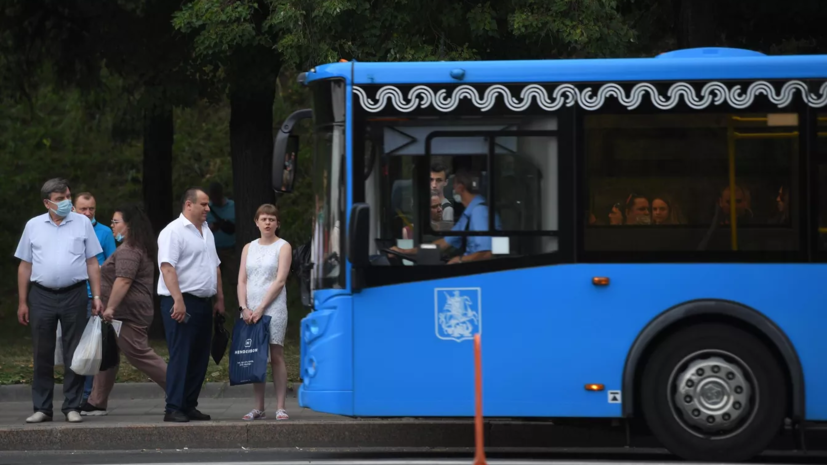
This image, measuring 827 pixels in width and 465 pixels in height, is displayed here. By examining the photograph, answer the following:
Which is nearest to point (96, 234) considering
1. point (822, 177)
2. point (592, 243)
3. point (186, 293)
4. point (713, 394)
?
point (186, 293)

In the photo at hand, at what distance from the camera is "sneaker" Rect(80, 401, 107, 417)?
36.4 feet

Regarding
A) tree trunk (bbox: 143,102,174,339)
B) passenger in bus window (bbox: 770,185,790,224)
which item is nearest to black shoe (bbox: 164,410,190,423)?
passenger in bus window (bbox: 770,185,790,224)

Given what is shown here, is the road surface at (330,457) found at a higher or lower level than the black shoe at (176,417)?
lower

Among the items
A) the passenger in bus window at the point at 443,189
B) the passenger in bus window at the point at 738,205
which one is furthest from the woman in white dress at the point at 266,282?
the passenger in bus window at the point at 738,205

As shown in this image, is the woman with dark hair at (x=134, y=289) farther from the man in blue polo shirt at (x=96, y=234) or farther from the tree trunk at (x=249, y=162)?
the tree trunk at (x=249, y=162)

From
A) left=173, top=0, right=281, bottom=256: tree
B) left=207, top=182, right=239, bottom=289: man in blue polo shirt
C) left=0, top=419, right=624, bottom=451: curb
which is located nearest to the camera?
left=0, top=419, right=624, bottom=451: curb

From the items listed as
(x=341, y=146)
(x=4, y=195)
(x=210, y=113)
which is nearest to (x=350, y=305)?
(x=341, y=146)

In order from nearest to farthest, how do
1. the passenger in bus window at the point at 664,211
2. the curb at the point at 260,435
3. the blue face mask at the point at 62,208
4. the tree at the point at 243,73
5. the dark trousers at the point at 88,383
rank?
the passenger in bus window at the point at 664,211
the curb at the point at 260,435
the blue face mask at the point at 62,208
the dark trousers at the point at 88,383
the tree at the point at 243,73

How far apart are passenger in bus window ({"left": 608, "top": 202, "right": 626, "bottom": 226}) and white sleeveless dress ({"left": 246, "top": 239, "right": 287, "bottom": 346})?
9.55 ft

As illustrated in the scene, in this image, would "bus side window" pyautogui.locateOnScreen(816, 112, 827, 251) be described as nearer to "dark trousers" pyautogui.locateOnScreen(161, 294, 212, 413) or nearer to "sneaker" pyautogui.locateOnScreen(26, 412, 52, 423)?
"dark trousers" pyautogui.locateOnScreen(161, 294, 212, 413)

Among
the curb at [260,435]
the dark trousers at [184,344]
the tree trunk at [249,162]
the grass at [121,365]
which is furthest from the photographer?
the tree trunk at [249,162]

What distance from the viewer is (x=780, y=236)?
332 inches

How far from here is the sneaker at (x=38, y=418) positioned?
1034 cm

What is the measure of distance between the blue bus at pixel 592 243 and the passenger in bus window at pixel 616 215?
0.03m
